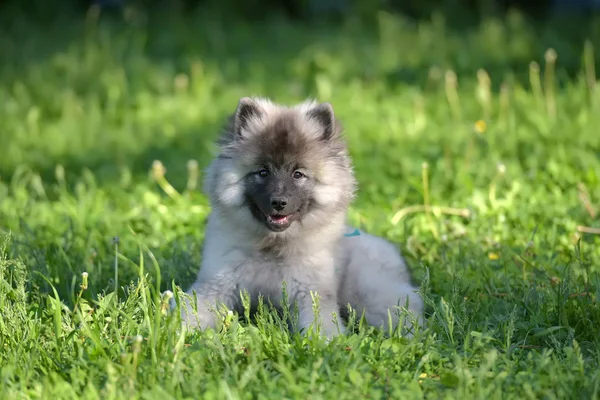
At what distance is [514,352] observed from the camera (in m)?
3.89

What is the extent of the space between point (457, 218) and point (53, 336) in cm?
301

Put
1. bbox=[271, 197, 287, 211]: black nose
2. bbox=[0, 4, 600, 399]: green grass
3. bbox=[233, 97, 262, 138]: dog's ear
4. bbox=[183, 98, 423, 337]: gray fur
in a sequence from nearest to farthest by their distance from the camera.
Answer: bbox=[0, 4, 600, 399]: green grass < bbox=[271, 197, 287, 211]: black nose < bbox=[183, 98, 423, 337]: gray fur < bbox=[233, 97, 262, 138]: dog's ear

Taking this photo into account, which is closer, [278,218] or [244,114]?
[278,218]

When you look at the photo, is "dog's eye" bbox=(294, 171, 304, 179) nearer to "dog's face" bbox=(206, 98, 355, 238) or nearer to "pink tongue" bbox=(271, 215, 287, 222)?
"dog's face" bbox=(206, 98, 355, 238)

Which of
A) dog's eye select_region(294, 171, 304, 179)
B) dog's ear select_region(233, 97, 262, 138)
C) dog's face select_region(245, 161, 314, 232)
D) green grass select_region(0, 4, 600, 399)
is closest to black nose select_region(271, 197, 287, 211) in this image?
dog's face select_region(245, 161, 314, 232)

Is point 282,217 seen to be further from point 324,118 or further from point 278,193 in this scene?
point 324,118

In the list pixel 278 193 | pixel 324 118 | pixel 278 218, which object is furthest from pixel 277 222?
pixel 324 118

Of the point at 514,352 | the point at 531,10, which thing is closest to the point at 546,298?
the point at 514,352

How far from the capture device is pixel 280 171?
167 inches

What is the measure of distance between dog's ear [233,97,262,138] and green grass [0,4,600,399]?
2.68 ft

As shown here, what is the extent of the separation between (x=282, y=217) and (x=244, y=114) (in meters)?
0.57

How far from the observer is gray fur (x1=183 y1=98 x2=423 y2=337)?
4.23 meters

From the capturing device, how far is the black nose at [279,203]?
413 centimetres

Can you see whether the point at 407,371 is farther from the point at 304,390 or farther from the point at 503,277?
the point at 503,277
